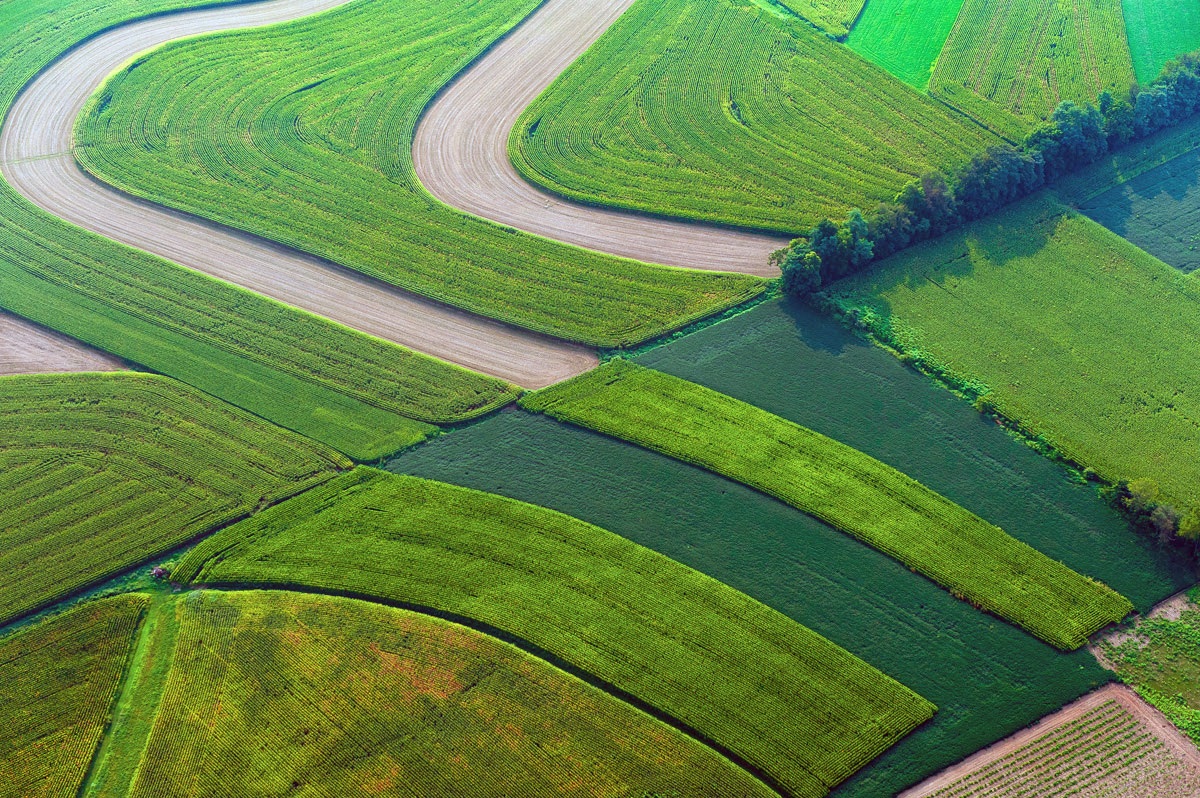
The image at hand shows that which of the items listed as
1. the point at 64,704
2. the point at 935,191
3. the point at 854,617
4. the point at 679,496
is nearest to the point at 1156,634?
the point at 854,617

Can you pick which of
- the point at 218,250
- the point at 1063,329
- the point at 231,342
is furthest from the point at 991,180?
the point at 218,250

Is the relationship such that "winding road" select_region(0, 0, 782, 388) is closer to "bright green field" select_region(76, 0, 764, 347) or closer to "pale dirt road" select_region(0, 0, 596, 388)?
"pale dirt road" select_region(0, 0, 596, 388)

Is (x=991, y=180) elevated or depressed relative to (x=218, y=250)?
elevated

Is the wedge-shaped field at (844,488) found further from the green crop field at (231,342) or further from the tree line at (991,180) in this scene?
the tree line at (991,180)

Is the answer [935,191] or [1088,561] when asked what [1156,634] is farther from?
[935,191]

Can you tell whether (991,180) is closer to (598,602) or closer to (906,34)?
(906,34)

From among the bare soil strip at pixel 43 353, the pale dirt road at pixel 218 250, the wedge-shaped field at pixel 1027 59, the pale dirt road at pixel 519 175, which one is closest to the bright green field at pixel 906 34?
the wedge-shaped field at pixel 1027 59

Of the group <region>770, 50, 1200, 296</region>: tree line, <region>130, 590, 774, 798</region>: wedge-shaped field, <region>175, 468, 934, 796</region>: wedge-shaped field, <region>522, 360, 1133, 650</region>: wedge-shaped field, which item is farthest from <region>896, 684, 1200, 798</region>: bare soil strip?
<region>770, 50, 1200, 296</region>: tree line
